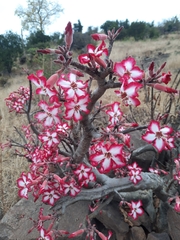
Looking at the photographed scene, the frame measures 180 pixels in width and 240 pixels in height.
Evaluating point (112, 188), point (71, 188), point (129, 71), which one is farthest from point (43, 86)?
point (112, 188)

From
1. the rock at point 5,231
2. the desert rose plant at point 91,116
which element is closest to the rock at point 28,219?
the rock at point 5,231

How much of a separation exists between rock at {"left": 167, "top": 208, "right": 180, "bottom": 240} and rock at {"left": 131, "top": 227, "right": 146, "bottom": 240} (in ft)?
0.57

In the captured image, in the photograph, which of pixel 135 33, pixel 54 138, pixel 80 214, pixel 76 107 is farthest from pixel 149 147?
pixel 135 33

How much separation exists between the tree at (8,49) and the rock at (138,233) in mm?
10937

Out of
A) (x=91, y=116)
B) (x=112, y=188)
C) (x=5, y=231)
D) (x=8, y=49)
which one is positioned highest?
(x=91, y=116)

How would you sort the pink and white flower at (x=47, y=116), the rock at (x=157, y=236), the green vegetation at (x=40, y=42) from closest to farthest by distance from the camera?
the pink and white flower at (x=47, y=116)
the rock at (x=157, y=236)
the green vegetation at (x=40, y=42)

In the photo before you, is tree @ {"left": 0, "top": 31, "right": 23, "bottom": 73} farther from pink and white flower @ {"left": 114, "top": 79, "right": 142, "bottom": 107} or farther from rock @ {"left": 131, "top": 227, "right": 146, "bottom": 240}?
pink and white flower @ {"left": 114, "top": 79, "right": 142, "bottom": 107}

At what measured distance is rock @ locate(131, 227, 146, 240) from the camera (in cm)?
147

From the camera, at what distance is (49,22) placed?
18516 millimetres

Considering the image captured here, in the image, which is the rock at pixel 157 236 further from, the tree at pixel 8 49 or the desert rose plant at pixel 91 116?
the tree at pixel 8 49

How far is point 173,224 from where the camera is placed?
1.40 metres

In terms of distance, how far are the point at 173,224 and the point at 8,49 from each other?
11.3 metres

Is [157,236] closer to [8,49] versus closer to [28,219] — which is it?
[28,219]

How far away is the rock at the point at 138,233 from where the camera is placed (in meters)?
1.47
